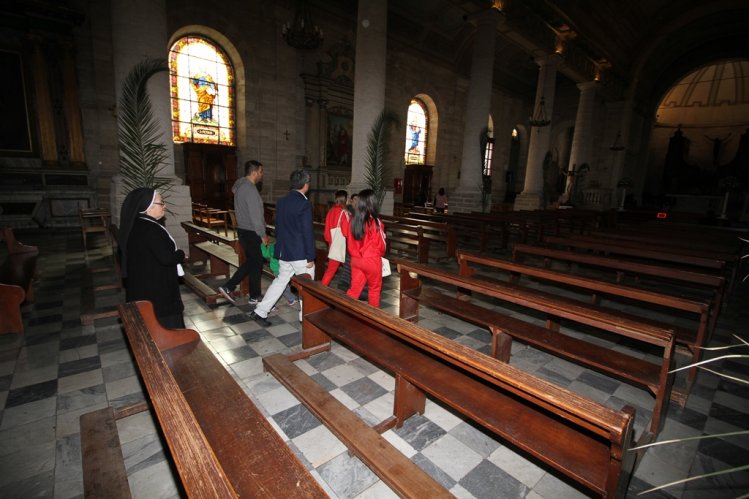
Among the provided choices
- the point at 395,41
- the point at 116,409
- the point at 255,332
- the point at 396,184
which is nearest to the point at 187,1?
the point at 395,41

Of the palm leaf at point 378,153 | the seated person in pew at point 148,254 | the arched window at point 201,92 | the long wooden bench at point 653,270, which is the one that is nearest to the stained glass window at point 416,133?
the arched window at point 201,92

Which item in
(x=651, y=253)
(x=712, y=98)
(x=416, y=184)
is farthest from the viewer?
(x=712, y=98)

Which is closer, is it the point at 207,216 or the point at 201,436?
the point at 201,436

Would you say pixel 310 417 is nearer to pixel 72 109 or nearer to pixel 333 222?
pixel 333 222

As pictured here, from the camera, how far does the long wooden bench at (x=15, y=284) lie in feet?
11.8

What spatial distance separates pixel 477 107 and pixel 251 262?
9.88 meters

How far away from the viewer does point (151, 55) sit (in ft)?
19.9

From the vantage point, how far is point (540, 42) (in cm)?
1305

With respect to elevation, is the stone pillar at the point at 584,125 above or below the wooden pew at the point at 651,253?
above

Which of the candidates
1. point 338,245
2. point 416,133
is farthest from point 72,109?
point 416,133

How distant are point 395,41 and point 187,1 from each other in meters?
8.76

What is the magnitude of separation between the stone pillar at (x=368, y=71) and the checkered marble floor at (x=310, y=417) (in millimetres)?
5445

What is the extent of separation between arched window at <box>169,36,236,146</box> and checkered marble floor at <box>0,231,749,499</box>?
9399mm

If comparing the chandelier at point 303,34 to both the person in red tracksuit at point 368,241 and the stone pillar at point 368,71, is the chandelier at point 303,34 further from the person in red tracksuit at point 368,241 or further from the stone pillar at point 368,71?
the person in red tracksuit at point 368,241
